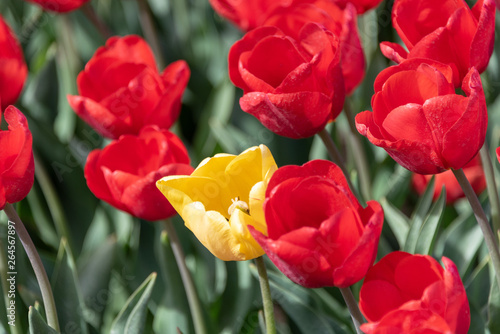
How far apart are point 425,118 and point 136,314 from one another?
0.44m

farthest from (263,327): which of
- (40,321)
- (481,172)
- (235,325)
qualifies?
(481,172)

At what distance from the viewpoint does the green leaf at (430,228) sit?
0.88m

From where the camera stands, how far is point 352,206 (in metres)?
0.58

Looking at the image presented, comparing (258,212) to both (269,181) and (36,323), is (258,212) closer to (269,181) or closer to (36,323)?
(269,181)

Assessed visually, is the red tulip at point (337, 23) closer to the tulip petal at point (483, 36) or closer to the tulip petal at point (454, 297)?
the tulip petal at point (483, 36)

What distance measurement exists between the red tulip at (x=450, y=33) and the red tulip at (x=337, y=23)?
0.27 ft

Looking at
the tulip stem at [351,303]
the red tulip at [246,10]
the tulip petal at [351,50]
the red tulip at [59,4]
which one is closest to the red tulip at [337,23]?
the tulip petal at [351,50]

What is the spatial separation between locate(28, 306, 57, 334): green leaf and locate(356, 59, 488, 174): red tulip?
1.30ft

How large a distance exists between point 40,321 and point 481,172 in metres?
0.75

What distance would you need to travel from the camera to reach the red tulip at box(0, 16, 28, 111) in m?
1.04

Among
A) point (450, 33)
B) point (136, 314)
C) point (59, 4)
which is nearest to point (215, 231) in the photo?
point (136, 314)

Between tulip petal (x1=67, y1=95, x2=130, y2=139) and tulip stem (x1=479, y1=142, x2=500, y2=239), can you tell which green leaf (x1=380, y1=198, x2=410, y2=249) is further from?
tulip petal (x1=67, y1=95, x2=130, y2=139)

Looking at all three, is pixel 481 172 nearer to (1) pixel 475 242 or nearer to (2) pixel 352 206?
(1) pixel 475 242

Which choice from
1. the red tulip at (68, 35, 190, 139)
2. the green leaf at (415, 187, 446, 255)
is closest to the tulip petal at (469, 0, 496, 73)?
the green leaf at (415, 187, 446, 255)
